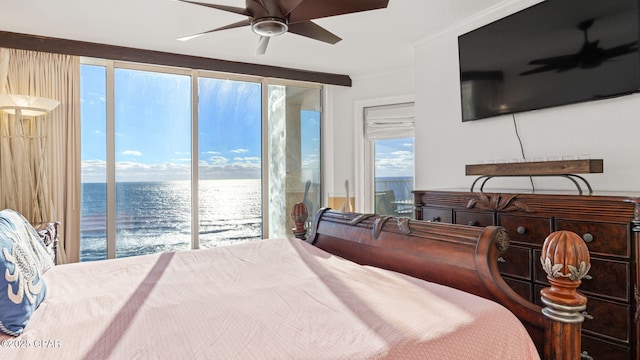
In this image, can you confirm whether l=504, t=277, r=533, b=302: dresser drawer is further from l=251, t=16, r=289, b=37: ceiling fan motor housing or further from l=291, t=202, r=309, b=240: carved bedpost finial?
l=251, t=16, r=289, b=37: ceiling fan motor housing

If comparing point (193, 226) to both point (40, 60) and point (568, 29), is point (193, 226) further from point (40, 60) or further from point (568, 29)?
point (568, 29)

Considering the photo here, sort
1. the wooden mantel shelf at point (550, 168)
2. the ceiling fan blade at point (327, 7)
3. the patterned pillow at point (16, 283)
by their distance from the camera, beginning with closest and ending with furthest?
the patterned pillow at point (16, 283)
the wooden mantel shelf at point (550, 168)
the ceiling fan blade at point (327, 7)

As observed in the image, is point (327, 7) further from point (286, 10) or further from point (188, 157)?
point (188, 157)

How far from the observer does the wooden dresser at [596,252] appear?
1.63 m

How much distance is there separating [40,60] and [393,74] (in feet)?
12.5

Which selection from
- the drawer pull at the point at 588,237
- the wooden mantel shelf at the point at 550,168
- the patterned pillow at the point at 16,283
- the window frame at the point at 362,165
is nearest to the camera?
the patterned pillow at the point at 16,283

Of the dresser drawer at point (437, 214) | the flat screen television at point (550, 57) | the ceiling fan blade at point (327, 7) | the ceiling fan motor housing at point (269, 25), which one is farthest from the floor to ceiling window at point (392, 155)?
the ceiling fan motor housing at point (269, 25)

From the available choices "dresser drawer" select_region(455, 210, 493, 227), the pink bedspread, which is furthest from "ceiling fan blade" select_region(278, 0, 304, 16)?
"dresser drawer" select_region(455, 210, 493, 227)

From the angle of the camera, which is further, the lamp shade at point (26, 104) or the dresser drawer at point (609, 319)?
the lamp shade at point (26, 104)

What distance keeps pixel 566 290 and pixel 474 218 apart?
1310mm

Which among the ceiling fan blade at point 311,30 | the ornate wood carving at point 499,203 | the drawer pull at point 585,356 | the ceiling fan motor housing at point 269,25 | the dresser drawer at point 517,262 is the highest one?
the ceiling fan blade at point 311,30

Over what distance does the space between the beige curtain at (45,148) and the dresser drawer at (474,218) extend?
3.58 metres

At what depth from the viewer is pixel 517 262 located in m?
2.10

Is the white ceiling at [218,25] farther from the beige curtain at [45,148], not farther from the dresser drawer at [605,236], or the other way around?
the dresser drawer at [605,236]
